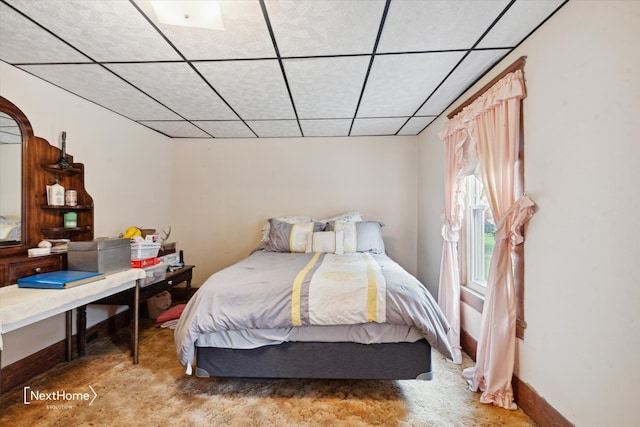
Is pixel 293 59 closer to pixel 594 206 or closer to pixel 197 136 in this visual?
pixel 594 206

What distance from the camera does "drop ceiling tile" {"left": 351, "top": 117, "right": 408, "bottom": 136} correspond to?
308 cm

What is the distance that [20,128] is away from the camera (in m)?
1.98

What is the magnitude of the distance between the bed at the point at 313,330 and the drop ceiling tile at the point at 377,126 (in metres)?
1.97

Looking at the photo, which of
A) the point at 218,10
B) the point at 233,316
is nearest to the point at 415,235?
the point at 233,316

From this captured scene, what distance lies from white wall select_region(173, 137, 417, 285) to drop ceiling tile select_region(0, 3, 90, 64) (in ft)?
6.73

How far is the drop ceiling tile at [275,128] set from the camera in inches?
125

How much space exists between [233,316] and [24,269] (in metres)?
1.52

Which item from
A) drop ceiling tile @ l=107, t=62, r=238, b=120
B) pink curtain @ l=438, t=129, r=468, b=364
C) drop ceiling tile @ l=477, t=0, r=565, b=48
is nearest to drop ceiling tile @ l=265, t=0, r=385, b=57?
drop ceiling tile @ l=477, t=0, r=565, b=48

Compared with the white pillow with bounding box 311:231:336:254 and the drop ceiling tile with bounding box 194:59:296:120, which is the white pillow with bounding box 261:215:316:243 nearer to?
the white pillow with bounding box 311:231:336:254

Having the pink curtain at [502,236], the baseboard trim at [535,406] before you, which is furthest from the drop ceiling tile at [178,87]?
the baseboard trim at [535,406]

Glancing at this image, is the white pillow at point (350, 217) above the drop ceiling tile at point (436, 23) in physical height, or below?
below

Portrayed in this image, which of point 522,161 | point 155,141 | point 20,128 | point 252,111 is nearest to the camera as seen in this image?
point 522,161

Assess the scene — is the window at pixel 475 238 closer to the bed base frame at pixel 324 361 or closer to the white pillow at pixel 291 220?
the bed base frame at pixel 324 361

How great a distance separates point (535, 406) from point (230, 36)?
2869mm
